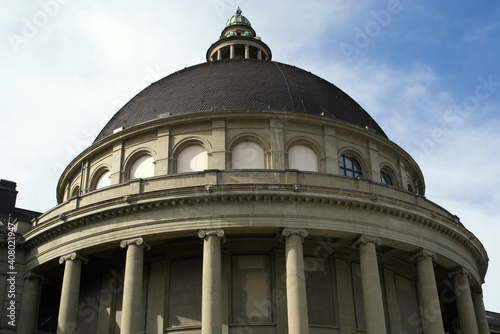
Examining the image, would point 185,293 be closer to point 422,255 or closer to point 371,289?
point 371,289

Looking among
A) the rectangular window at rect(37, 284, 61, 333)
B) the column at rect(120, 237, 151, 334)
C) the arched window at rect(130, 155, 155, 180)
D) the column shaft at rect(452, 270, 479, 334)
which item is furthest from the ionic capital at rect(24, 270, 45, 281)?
the column shaft at rect(452, 270, 479, 334)

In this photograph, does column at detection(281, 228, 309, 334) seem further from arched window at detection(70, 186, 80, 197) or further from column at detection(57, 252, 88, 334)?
arched window at detection(70, 186, 80, 197)

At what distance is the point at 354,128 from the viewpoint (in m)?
36.6

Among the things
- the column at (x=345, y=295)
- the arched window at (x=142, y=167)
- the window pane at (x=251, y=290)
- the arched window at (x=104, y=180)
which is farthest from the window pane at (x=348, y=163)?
the arched window at (x=104, y=180)

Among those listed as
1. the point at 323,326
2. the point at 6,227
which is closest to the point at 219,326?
the point at 323,326

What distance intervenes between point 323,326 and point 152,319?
323 inches

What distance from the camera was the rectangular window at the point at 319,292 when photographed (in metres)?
30.5

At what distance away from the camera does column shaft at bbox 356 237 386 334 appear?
2806 centimetres

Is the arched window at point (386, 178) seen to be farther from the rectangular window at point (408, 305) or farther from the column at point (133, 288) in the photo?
the column at point (133, 288)

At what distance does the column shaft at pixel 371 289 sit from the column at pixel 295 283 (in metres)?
3.04

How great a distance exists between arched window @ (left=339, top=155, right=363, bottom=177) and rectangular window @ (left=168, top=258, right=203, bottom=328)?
10.2 m

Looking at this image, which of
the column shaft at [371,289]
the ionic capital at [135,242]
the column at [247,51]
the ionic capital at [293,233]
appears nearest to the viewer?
the column shaft at [371,289]

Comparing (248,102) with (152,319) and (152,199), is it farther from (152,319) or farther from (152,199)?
(152,319)

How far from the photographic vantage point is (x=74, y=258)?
3094 centimetres
